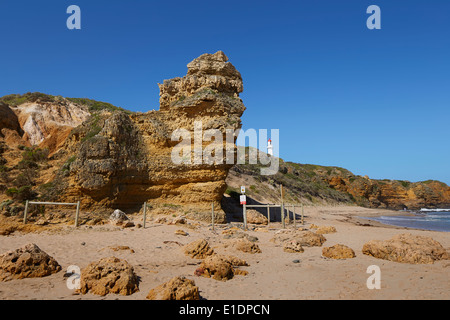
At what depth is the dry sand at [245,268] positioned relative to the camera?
568 centimetres

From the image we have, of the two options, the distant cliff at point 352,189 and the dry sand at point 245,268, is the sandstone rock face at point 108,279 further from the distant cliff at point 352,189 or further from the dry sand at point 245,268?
the distant cliff at point 352,189

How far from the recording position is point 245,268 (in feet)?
26.7

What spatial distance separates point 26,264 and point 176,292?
4.10 m

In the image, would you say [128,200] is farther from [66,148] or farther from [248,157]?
[248,157]

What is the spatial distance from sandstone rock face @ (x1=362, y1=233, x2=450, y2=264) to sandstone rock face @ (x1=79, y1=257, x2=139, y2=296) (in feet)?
27.1

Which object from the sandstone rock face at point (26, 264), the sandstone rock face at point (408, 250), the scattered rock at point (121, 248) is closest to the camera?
the sandstone rock face at point (26, 264)

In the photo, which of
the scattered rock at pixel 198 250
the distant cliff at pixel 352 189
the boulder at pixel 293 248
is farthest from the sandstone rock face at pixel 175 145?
the distant cliff at pixel 352 189

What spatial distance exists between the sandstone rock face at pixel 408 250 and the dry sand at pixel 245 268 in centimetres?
31

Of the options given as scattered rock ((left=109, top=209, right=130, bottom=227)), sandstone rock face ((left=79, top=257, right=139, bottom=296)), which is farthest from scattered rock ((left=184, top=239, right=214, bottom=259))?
scattered rock ((left=109, top=209, right=130, bottom=227))

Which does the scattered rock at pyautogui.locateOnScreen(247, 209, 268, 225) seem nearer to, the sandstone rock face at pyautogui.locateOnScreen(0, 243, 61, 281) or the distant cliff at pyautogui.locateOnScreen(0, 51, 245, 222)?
the distant cliff at pyautogui.locateOnScreen(0, 51, 245, 222)

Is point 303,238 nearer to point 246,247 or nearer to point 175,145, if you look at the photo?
point 246,247
